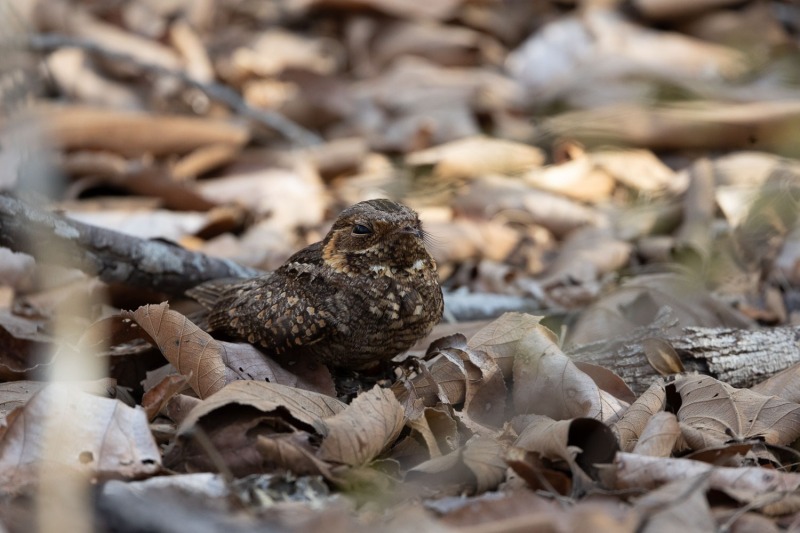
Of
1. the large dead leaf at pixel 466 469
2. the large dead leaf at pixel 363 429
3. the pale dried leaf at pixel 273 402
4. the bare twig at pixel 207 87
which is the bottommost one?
the large dead leaf at pixel 466 469

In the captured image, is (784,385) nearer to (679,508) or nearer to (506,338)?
(506,338)

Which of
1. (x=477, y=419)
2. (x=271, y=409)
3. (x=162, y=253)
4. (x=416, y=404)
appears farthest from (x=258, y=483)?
(x=162, y=253)

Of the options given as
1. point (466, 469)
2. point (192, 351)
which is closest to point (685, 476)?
point (466, 469)

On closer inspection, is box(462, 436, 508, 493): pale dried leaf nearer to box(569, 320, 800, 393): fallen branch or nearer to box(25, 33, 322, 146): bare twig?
box(569, 320, 800, 393): fallen branch

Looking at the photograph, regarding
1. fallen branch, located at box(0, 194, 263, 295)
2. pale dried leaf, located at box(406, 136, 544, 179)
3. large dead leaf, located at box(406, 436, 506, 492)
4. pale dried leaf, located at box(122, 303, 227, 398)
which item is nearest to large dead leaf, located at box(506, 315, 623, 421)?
large dead leaf, located at box(406, 436, 506, 492)

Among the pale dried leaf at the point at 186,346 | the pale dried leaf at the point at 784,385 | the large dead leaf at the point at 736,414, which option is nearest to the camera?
the large dead leaf at the point at 736,414

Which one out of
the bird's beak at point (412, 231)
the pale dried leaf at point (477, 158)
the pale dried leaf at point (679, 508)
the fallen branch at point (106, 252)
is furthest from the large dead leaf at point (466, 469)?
the pale dried leaf at point (477, 158)

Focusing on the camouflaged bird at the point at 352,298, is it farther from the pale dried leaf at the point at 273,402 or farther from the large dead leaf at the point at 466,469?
the large dead leaf at the point at 466,469
